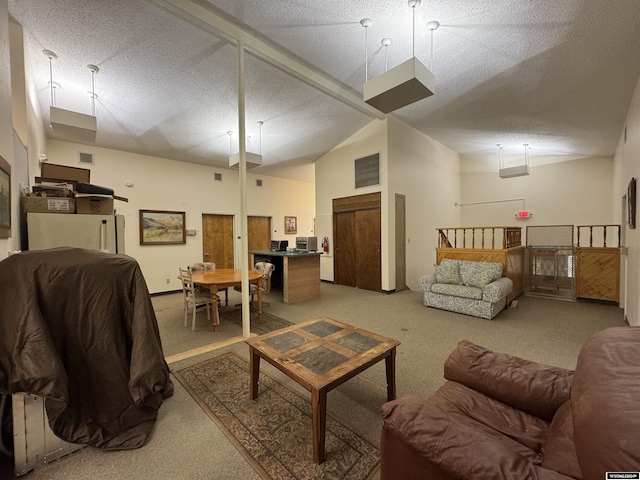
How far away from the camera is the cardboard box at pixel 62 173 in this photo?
10.9 feet

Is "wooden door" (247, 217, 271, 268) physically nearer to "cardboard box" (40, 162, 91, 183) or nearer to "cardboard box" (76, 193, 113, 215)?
"cardboard box" (40, 162, 91, 183)

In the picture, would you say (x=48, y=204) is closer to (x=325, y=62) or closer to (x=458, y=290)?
(x=325, y=62)

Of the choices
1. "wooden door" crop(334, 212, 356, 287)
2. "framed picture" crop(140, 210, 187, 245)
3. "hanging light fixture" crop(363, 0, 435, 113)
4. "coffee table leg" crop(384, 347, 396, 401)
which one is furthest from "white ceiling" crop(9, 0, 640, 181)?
"coffee table leg" crop(384, 347, 396, 401)

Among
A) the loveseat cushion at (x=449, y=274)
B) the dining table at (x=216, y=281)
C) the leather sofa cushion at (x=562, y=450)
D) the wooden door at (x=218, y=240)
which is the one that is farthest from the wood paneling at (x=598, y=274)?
the wooden door at (x=218, y=240)

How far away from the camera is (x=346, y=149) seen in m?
6.71

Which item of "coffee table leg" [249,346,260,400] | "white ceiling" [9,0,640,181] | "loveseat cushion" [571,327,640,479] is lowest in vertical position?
"coffee table leg" [249,346,260,400]

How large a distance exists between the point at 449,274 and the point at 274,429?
4.02 m

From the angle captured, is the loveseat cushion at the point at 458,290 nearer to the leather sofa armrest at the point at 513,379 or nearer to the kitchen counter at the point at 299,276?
the kitchen counter at the point at 299,276

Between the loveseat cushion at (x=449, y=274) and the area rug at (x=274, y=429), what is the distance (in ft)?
11.8

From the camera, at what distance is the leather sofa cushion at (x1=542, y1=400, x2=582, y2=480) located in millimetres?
820

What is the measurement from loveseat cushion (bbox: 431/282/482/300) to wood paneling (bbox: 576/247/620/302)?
2.59 metres

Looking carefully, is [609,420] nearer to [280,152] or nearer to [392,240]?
[392,240]

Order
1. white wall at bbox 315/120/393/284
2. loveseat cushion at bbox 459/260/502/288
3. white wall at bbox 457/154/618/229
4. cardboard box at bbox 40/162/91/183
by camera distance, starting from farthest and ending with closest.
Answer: white wall at bbox 457/154/618/229 < white wall at bbox 315/120/393/284 < loveseat cushion at bbox 459/260/502/288 < cardboard box at bbox 40/162/91/183

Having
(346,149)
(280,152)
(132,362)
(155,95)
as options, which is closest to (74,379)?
(132,362)
